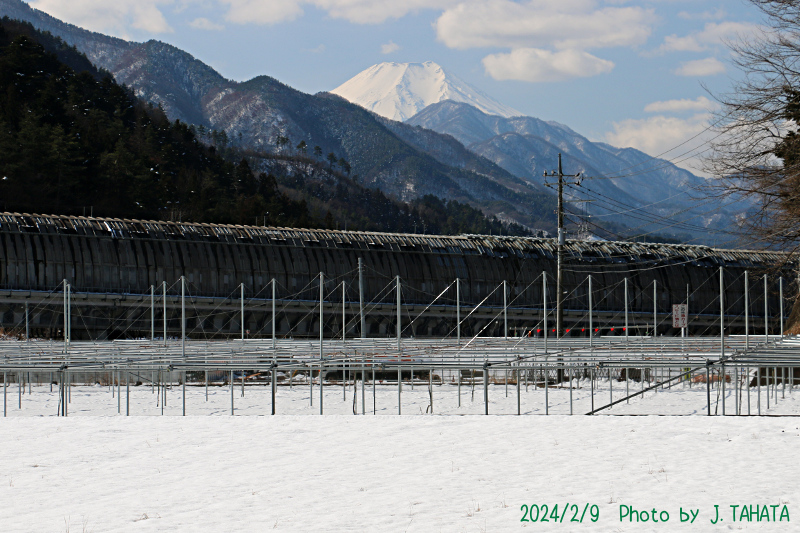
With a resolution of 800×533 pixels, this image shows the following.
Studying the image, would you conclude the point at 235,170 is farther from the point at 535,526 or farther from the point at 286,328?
the point at 535,526

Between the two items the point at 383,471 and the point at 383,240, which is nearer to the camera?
the point at 383,471

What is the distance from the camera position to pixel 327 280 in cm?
7269

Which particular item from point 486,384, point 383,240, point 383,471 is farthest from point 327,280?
point 383,471

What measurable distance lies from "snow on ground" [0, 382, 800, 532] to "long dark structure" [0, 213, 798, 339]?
32827mm

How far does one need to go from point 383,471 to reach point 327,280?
184 feet

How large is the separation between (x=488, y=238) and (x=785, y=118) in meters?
50.9

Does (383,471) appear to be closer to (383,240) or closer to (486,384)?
(486,384)

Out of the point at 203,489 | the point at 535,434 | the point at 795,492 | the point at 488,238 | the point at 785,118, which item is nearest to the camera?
the point at 795,492

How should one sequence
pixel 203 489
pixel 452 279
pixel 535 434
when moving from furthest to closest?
pixel 452 279, pixel 535 434, pixel 203 489

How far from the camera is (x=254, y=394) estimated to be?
115 feet

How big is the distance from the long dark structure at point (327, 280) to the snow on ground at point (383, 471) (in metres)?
32.8

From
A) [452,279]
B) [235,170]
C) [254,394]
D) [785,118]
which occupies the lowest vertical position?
[254,394]

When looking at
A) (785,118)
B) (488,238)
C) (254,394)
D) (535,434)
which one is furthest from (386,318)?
(535,434)

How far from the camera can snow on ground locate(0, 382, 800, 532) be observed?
13.3 m
